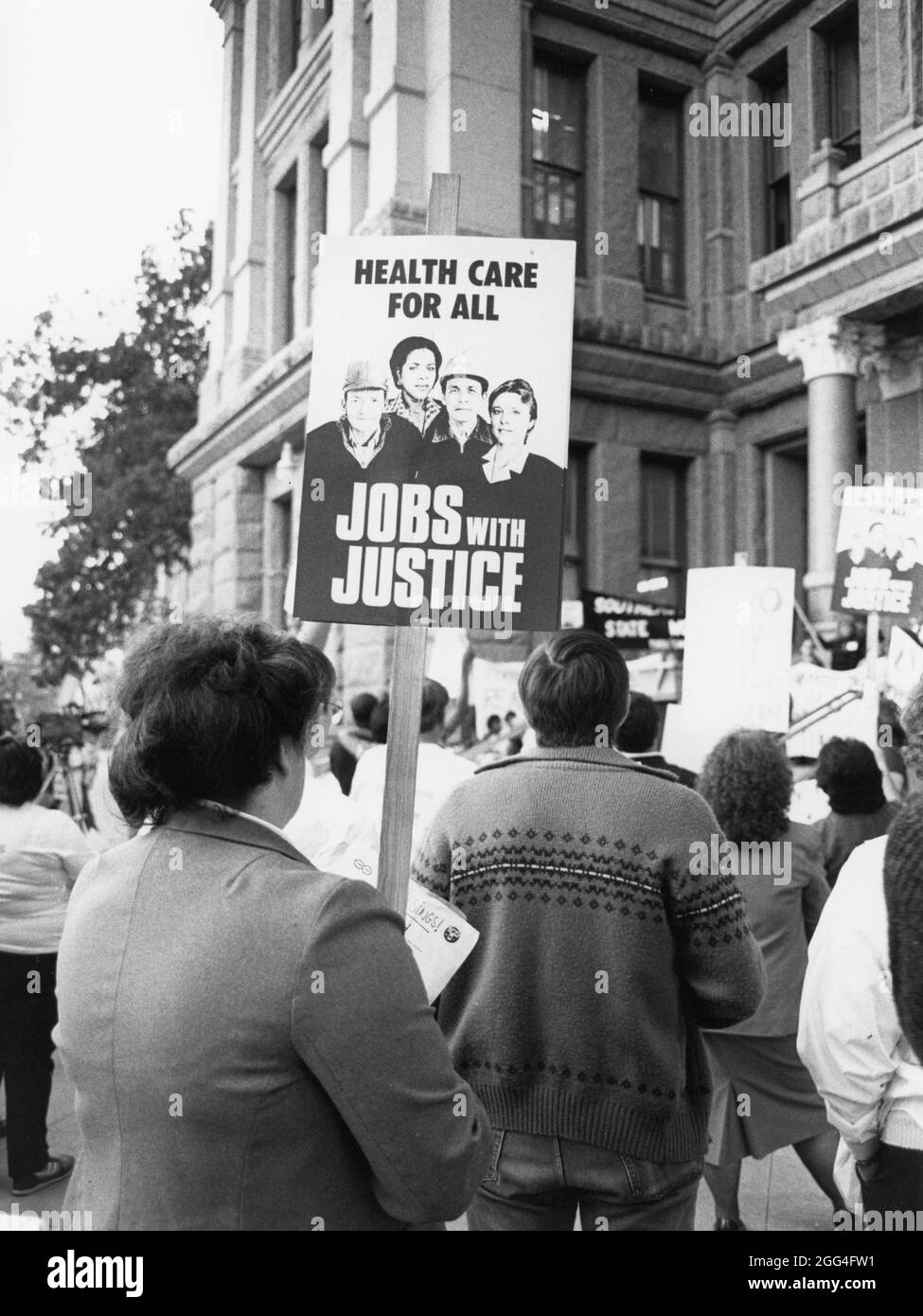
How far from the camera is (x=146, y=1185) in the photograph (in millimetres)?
1638

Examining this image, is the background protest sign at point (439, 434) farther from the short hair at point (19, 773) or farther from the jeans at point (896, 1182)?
the short hair at point (19, 773)

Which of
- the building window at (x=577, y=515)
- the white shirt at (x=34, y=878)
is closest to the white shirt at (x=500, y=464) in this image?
the white shirt at (x=34, y=878)

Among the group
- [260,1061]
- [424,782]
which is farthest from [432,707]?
[260,1061]

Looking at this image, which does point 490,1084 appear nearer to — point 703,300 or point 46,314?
point 703,300

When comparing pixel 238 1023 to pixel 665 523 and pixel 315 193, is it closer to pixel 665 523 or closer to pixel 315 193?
pixel 665 523

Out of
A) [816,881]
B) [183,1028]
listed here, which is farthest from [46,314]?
[183,1028]

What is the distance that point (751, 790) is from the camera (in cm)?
411

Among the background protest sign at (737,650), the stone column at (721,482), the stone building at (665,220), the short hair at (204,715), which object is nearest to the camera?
the short hair at (204,715)

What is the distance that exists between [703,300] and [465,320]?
11.5 m

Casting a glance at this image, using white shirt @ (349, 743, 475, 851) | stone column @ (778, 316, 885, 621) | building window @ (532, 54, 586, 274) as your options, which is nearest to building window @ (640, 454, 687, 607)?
building window @ (532, 54, 586, 274)

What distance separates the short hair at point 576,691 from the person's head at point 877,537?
4533mm

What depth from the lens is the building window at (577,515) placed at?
42.6ft

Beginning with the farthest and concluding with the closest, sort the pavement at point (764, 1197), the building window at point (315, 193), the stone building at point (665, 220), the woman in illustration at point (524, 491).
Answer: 1. the building window at point (315, 193)
2. the stone building at point (665, 220)
3. the pavement at point (764, 1197)
4. the woman in illustration at point (524, 491)

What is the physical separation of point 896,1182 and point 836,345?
375 inches
